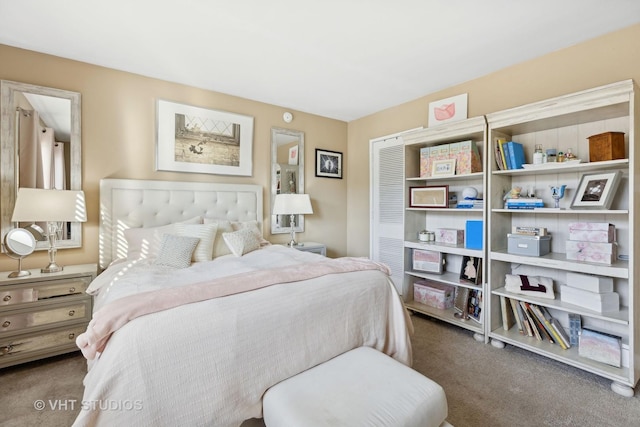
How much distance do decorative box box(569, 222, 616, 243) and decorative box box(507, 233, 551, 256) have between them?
222 millimetres

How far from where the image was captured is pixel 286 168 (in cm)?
384

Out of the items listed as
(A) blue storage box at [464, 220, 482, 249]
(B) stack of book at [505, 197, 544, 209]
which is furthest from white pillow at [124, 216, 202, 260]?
(B) stack of book at [505, 197, 544, 209]

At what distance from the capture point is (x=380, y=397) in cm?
123

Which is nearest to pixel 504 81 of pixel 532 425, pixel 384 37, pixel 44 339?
pixel 384 37

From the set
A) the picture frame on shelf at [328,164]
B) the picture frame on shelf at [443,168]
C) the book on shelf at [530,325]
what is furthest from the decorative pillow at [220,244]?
the book on shelf at [530,325]

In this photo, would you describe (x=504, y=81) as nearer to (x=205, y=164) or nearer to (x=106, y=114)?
(x=205, y=164)

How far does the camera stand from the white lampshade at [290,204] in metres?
3.50

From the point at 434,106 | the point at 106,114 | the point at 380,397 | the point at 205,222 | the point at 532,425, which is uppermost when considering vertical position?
the point at 434,106

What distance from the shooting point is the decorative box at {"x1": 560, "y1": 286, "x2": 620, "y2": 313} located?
202 cm

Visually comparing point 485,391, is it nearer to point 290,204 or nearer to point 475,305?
point 475,305

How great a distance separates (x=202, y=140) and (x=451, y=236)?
2873 millimetres

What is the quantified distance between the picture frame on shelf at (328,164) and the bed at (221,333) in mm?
1942

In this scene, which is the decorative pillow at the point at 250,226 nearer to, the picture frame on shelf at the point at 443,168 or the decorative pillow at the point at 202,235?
the decorative pillow at the point at 202,235

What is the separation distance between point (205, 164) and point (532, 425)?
11.2 feet
